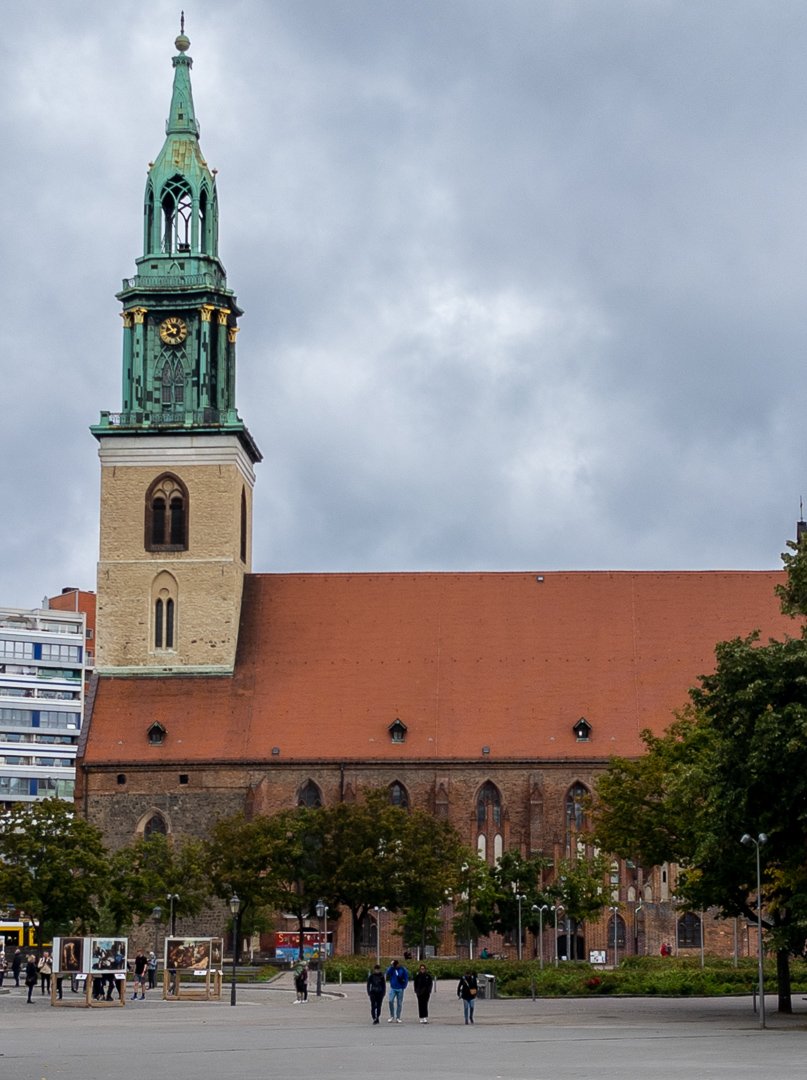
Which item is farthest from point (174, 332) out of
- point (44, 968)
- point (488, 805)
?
point (44, 968)

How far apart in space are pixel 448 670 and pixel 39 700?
65.6m

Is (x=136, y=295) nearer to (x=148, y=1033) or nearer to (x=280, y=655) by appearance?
(x=280, y=655)

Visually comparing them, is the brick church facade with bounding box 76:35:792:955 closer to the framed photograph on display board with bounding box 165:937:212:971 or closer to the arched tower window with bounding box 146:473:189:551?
the arched tower window with bounding box 146:473:189:551

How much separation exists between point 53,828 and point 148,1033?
2679cm

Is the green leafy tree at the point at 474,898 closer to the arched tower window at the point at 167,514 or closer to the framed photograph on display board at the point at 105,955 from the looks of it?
the arched tower window at the point at 167,514

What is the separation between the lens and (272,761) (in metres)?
75.9

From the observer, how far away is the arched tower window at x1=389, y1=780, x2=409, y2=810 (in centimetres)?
7612

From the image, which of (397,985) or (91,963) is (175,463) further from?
(397,985)

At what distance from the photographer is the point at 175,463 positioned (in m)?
79.7

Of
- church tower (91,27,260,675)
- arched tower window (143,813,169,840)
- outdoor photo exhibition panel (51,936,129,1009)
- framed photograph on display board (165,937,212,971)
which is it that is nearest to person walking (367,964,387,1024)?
outdoor photo exhibition panel (51,936,129,1009)

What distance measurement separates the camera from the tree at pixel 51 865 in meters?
60.3

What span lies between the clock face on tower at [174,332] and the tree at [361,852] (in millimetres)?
23594

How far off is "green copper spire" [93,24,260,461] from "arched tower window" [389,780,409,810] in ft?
58.1

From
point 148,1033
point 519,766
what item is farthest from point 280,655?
point 148,1033
